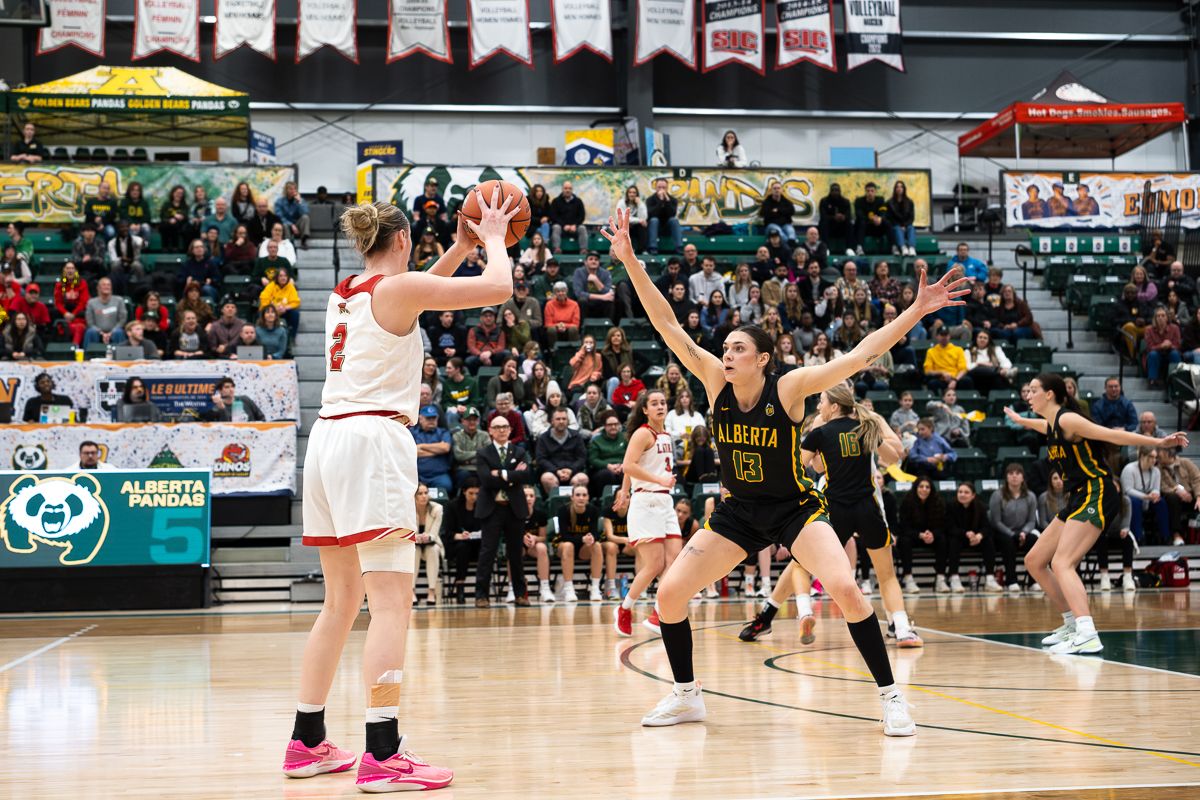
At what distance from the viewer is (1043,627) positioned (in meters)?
10.4

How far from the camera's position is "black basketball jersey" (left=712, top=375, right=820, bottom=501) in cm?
564

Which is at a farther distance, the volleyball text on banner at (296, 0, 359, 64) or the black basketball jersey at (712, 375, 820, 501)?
the volleyball text on banner at (296, 0, 359, 64)

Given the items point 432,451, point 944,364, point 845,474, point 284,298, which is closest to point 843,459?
point 845,474

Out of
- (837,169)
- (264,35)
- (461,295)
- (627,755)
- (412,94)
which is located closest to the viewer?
(461,295)

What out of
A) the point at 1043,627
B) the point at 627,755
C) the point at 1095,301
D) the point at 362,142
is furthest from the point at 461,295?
the point at 362,142

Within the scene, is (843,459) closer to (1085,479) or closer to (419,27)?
(1085,479)

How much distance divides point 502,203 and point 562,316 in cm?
1294

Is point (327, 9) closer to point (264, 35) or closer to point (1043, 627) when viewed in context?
point (264, 35)

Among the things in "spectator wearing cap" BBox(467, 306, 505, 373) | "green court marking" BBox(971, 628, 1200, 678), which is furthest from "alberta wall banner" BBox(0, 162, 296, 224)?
"green court marking" BBox(971, 628, 1200, 678)

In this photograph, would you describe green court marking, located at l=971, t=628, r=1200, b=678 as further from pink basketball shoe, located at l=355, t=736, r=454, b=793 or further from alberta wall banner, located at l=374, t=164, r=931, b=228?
Result: alberta wall banner, located at l=374, t=164, r=931, b=228

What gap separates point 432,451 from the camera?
14.3 m

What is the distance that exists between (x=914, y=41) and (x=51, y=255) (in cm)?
1910

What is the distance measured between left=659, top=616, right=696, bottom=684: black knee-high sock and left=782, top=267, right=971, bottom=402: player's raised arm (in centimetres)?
120

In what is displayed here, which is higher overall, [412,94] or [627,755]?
[412,94]
